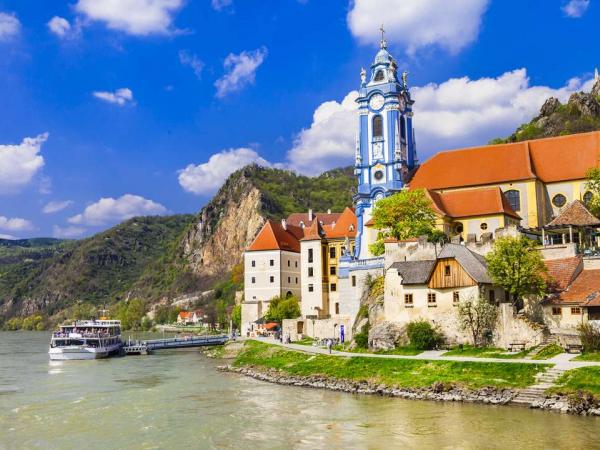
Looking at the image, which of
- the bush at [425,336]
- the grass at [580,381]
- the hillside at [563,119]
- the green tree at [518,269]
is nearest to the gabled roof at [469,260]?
the green tree at [518,269]

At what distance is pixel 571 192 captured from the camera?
5766 centimetres

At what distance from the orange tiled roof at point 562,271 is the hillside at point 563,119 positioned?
58.7m

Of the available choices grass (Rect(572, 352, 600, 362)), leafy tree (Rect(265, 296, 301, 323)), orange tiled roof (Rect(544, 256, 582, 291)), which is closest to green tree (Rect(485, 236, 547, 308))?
orange tiled roof (Rect(544, 256, 582, 291))

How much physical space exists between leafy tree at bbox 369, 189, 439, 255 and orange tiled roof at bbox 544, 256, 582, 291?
33.6 ft

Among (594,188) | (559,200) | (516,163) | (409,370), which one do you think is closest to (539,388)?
(409,370)

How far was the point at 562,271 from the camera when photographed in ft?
141

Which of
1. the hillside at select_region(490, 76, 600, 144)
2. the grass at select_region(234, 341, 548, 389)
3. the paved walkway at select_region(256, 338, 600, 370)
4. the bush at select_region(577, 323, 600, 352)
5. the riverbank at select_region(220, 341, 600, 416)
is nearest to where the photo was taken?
the riverbank at select_region(220, 341, 600, 416)

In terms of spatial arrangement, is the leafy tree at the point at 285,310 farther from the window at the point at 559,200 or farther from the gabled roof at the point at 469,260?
the gabled roof at the point at 469,260

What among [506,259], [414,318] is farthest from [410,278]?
[506,259]

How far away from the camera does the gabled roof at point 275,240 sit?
254 feet

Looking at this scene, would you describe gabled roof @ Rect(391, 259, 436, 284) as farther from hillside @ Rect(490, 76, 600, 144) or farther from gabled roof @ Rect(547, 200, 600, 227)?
hillside @ Rect(490, 76, 600, 144)

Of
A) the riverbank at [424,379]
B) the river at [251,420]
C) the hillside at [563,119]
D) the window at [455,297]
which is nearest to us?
the river at [251,420]

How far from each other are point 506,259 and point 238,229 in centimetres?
13951

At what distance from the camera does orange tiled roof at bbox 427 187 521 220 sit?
5500cm
